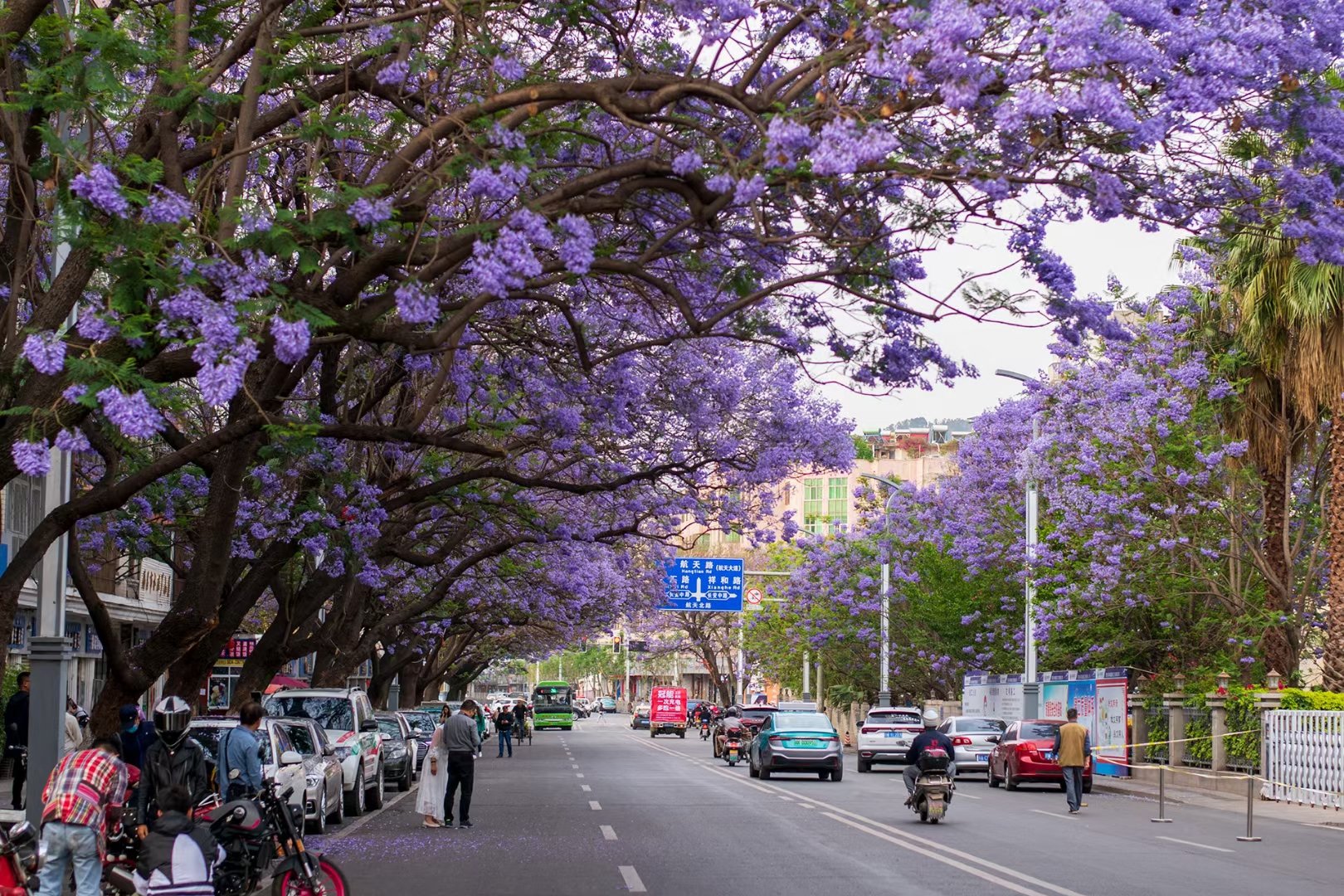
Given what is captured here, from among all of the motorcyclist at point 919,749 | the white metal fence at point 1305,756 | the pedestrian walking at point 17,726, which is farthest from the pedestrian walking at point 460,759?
the white metal fence at point 1305,756

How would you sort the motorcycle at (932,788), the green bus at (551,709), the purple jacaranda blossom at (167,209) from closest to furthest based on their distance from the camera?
the purple jacaranda blossom at (167,209) → the motorcycle at (932,788) → the green bus at (551,709)

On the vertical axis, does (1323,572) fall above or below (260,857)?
above

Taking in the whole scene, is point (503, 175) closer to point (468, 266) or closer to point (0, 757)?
point (468, 266)

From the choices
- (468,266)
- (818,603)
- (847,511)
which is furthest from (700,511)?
(847,511)

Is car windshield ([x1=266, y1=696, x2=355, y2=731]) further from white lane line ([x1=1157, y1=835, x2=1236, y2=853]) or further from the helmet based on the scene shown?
the helmet

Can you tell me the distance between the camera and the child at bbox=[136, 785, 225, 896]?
10.7m

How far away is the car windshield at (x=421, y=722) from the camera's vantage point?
41.7m

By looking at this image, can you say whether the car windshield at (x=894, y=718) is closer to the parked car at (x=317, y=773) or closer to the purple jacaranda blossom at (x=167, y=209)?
the parked car at (x=317, y=773)

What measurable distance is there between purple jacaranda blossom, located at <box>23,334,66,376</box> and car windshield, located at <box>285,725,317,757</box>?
11201 mm

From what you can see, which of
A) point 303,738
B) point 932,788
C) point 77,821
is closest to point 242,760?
point 77,821

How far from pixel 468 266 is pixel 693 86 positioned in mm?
2051

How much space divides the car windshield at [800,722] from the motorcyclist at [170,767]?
74.9 ft

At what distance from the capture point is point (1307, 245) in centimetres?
1215

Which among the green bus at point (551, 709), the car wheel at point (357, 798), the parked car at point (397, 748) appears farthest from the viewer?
the green bus at point (551, 709)
